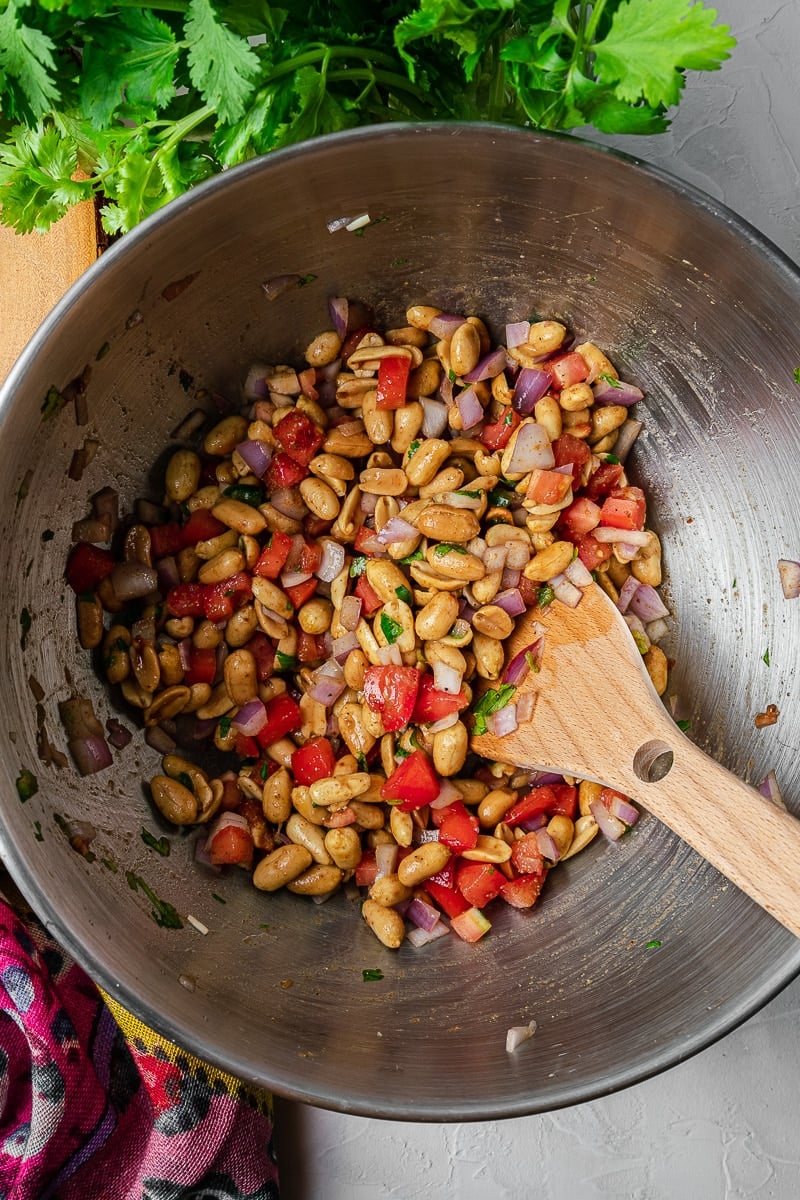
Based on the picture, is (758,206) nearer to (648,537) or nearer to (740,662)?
(648,537)

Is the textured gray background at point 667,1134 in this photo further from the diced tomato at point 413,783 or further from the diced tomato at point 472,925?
the diced tomato at point 413,783

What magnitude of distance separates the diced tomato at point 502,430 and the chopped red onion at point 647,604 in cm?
29

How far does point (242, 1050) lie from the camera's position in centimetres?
121

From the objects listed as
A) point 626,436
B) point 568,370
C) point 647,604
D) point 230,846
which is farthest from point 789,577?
point 230,846

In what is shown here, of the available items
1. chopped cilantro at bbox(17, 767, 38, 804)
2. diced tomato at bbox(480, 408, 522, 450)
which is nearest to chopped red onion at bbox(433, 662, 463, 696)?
diced tomato at bbox(480, 408, 522, 450)

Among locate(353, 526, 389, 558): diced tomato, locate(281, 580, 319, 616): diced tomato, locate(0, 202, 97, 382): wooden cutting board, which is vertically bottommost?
locate(281, 580, 319, 616): diced tomato

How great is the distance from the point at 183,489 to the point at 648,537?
672 mm

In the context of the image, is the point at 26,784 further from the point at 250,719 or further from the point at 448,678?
the point at 448,678

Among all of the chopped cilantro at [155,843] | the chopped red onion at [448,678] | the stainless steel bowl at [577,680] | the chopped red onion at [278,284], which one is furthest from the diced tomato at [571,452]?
the chopped cilantro at [155,843]

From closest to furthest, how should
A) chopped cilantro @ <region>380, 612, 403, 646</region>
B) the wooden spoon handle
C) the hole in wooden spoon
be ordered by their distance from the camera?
the wooden spoon handle < the hole in wooden spoon < chopped cilantro @ <region>380, 612, 403, 646</region>

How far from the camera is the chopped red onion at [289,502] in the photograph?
1450mm

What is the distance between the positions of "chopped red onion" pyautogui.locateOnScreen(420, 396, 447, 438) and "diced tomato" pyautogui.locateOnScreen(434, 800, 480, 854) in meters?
0.54

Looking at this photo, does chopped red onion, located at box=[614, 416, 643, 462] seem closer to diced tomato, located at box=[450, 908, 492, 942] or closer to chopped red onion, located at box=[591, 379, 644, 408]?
chopped red onion, located at box=[591, 379, 644, 408]

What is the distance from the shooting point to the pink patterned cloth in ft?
4.91
